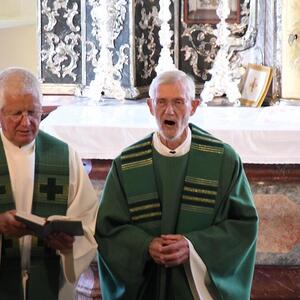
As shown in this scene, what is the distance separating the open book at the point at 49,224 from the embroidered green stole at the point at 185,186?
38 centimetres

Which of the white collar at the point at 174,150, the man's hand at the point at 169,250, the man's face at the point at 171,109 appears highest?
the man's face at the point at 171,109

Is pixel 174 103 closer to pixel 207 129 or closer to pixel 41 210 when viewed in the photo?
pixel 41 210

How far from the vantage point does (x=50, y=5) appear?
552cm

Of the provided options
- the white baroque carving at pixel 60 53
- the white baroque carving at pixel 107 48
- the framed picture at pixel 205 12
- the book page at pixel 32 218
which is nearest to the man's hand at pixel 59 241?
the book page at pixel 32 218

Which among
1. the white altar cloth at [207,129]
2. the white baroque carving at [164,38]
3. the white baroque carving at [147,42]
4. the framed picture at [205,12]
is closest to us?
the white altar cloth at [207,129]

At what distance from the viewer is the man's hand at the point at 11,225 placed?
2.82 m

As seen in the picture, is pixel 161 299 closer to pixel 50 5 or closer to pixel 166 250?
pixel 166 250

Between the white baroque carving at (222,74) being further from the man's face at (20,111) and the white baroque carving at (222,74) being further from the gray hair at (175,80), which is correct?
the man's face at (20,111)

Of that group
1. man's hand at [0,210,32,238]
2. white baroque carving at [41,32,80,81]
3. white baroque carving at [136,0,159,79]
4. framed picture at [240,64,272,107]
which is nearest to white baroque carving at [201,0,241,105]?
framed picture at [240,64,272,107]

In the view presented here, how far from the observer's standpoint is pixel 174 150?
3.21m

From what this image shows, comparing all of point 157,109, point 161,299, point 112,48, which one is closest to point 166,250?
point 161,299

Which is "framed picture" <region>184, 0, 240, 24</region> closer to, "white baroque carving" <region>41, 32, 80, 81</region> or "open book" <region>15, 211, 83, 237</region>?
"white baroque carving" <region>41, 32, 80, 81</region>

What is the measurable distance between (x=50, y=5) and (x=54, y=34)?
0.18m

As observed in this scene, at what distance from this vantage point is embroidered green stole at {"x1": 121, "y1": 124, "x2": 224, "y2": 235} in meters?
3.16
